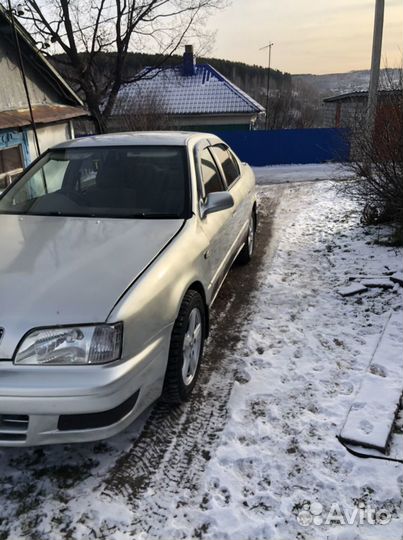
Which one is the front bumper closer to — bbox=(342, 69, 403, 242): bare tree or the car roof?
the car roof

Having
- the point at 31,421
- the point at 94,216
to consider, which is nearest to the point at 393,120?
the point at 94,216

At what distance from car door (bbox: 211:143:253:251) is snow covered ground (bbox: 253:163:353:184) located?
8.09 m

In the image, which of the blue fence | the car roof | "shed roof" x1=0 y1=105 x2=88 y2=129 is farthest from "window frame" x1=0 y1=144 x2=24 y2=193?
the blue fence

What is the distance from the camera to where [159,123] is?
1808 centimetres

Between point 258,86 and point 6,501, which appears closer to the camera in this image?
point 6,501

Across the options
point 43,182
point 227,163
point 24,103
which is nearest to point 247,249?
point 227,163

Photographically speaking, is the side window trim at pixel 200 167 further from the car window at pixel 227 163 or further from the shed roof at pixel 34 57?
the shed roof at pixel 34 57

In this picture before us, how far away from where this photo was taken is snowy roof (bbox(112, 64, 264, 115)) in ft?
77.8

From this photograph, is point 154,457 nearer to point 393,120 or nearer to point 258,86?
point 393,120

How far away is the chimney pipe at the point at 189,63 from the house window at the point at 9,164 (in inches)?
815

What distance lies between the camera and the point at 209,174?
3.99 meters

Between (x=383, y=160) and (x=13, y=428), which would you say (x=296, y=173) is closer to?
(x=383, y=160)

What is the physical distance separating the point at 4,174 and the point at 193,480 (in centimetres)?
709

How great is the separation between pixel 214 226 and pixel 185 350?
1.15m
